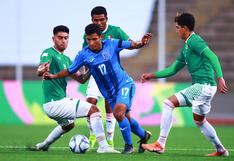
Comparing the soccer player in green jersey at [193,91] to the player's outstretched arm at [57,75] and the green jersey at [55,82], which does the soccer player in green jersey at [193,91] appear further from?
the green jersey at [55,82]

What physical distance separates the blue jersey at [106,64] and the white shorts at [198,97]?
2.85ft

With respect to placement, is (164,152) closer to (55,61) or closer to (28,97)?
(55,61)

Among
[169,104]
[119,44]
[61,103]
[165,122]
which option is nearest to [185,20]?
[119,44]

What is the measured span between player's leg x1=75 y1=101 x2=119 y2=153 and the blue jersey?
1.15 ft

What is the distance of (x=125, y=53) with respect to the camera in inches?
1144

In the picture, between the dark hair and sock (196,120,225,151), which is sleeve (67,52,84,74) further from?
sock (196,120,225,151)

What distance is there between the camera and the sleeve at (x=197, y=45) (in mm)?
12852

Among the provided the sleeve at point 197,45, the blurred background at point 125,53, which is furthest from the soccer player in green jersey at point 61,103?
the blurred background at point 125,53

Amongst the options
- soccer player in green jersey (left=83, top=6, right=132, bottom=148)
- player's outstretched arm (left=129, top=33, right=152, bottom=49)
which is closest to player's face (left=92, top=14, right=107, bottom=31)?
soccer player in green jersey (left=83, top=6, right=132, bottom=148)

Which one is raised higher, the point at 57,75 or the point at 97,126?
the point at 57,75

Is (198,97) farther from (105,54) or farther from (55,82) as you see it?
(55,82)

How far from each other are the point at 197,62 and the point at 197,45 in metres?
0.28

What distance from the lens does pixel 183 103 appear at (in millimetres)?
13156

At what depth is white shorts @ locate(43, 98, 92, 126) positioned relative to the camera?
43.8ft
